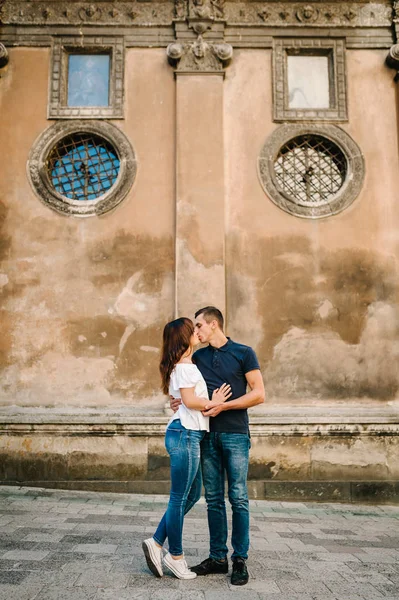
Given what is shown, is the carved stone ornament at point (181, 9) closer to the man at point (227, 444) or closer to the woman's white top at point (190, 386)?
the man at point (227, 444)

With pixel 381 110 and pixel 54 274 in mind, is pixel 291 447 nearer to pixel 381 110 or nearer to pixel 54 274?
pixel 54 274

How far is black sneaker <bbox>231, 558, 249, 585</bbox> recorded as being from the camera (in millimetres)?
3975

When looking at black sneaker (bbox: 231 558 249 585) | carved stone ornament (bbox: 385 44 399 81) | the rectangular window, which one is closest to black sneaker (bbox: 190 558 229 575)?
black sneaker (bbox: 231 558 249 585)

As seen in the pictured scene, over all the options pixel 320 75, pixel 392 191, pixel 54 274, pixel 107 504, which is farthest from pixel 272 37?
pixel 107 504

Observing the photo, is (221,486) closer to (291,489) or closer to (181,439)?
(181,439)

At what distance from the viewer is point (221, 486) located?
14.2 ft

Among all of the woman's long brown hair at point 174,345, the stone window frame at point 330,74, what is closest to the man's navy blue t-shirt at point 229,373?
the woman's long brown hair at point 174,345

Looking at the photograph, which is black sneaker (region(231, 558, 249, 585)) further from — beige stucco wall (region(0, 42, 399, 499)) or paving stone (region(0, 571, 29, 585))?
beige stucco wall (region(0, 42, 399, 499))

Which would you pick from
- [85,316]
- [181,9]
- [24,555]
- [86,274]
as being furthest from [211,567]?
[181,9]

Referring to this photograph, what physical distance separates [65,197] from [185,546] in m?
5.56

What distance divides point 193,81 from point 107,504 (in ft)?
20.7

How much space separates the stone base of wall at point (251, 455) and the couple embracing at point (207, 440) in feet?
11.6

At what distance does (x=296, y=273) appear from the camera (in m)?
8.48

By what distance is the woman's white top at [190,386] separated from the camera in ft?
13.5
